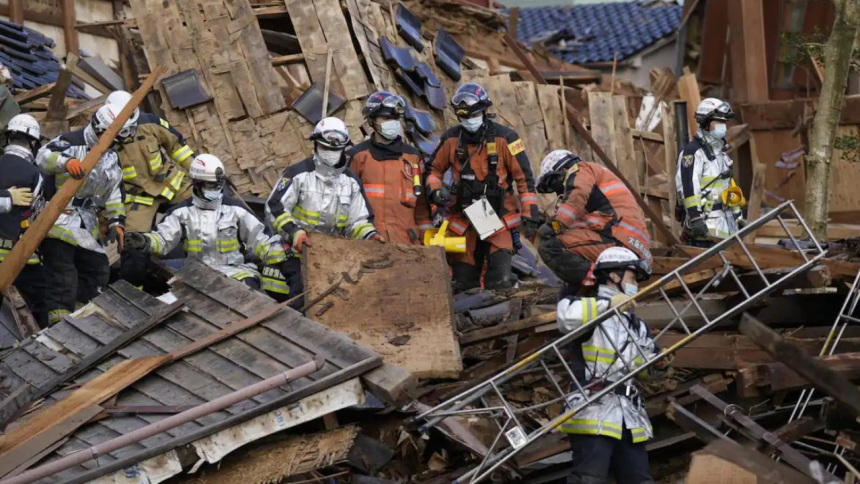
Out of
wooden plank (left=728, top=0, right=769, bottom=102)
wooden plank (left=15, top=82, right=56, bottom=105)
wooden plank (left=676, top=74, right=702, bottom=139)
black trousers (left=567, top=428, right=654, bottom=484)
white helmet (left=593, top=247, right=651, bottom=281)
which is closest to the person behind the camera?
black trousers (left=567, top=428, right=654, bottom=484)

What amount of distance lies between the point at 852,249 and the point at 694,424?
3314 mm

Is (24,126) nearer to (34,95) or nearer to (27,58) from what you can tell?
(34,95)

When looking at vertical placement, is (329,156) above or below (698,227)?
above

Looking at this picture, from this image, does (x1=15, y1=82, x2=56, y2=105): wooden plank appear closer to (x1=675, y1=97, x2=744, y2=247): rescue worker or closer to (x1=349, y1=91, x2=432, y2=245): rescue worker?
(x1=349, y1=91, x2=432, y2=245): rescue worker

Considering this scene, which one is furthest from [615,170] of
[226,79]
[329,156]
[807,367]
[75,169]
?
[807,367]

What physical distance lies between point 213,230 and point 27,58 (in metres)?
7.86

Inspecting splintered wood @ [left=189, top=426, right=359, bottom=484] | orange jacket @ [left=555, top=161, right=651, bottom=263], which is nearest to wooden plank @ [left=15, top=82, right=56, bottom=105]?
orange jacket @ [left=555, top=161, right=651, bottom=263]

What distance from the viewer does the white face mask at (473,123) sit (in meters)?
11.5

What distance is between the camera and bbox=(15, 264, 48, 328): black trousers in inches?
409

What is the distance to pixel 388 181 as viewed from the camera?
11.6m

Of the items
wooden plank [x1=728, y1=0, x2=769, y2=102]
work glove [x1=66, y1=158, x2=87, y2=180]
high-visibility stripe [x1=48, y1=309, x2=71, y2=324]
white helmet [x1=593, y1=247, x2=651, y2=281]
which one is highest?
work glove [x1=66, y1=158, x2=87, y2=180]

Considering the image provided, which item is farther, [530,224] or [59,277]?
[530,224]

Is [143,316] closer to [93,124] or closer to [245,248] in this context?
[245,248]

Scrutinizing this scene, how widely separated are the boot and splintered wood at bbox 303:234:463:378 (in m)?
2.08
